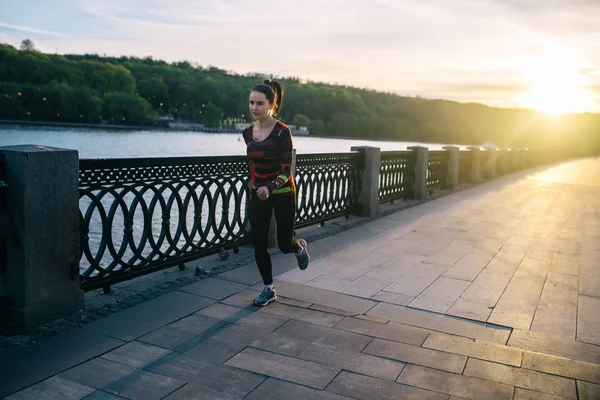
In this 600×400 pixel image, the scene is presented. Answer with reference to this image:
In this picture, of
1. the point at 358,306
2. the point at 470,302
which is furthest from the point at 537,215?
the point at 358,306

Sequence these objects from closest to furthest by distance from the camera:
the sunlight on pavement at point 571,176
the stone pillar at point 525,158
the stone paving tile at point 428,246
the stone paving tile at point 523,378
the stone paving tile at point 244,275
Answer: the stone paving tile at point 523,378
the stone paving tile at point 244,275
the stone paving tile at point 428,246
the sunlight on pavement at point 571,176
the stone pillar at point 525,158

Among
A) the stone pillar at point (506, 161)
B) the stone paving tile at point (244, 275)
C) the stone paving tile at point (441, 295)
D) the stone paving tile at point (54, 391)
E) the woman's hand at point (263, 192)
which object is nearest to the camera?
the stone paving tile at point (54, 391)

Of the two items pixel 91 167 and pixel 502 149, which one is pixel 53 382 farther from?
pixel 502 149

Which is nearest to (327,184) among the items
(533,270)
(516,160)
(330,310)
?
(533,270)

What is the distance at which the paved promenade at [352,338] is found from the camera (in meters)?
3.30

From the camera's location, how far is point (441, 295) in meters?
5.33

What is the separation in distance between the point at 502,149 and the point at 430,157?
12.8 metres

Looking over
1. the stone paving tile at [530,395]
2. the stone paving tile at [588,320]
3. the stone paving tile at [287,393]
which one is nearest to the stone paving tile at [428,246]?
the stone paving tile at [588,320]

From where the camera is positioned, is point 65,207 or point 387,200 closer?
point 65,207

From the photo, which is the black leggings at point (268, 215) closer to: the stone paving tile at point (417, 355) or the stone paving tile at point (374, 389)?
the stone paving tile at point (417, 355)

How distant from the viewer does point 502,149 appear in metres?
25.5

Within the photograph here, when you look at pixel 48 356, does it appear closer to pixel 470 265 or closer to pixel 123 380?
pixel 123 380

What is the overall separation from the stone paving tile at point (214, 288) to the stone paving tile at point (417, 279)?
1.49 meters

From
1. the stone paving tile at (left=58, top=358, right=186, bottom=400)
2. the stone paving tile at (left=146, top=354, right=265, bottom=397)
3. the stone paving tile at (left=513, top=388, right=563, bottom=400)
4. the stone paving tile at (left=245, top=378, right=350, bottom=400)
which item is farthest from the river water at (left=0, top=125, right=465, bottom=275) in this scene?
the stone paving tile at (left=513, top=388, right=563, bottom=400)
